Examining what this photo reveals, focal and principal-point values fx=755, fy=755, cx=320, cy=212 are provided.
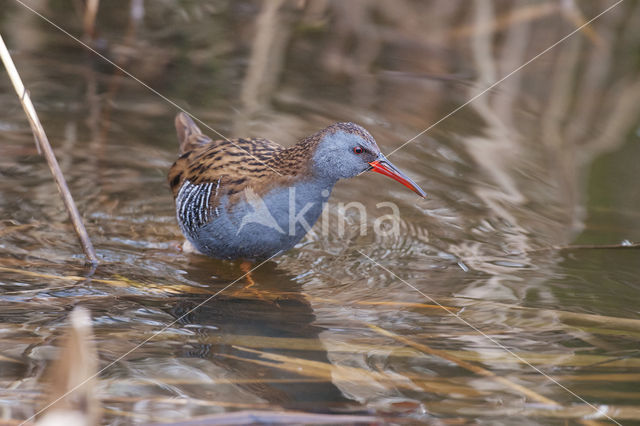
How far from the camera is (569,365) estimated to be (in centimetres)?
285

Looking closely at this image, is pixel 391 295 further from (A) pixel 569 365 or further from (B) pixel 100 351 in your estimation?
(B) pixel 100 351

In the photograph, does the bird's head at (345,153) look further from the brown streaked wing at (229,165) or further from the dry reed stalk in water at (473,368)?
the dry reed stalk in water at (473,368)

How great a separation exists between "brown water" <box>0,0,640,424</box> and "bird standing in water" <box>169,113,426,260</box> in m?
0.20

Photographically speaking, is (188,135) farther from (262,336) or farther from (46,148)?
(262,336)


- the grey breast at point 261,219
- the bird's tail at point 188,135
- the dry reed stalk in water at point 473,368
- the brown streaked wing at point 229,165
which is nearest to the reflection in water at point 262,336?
the grey breast at point 261,219

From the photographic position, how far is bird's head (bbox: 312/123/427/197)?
359cm

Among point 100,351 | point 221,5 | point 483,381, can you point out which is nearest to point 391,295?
point 483,381

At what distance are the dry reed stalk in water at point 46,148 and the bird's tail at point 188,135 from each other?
3.44 feet

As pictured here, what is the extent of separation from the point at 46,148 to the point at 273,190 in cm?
105

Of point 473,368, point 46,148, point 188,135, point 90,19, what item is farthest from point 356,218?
point 90,19

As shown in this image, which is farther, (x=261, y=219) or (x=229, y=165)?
(x=229, y=165)

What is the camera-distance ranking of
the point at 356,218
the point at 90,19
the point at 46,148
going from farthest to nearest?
the point at 90,19, the point at 356,218, the point at 46,148

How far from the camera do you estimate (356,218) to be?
433 centimetres

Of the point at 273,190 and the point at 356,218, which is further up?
the point at 273,190
